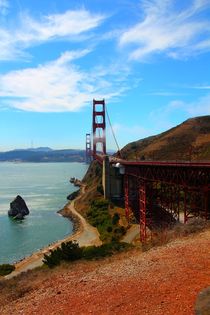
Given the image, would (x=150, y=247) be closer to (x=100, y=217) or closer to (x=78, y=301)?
(x=78, y=301)

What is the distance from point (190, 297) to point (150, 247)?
794 cm

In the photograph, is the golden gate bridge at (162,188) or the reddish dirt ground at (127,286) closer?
the reddish dirt ground at (127,286)

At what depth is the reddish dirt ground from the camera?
11.1 meters

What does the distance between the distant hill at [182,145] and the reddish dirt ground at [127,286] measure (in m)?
67.6

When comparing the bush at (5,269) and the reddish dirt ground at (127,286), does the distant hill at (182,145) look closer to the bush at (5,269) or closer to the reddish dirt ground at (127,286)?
the bush at (5,269)

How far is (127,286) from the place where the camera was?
12727 mm

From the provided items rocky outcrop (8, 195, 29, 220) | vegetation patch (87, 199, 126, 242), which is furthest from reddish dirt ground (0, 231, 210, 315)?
rocky outcrop (8, 195, 29, 220)

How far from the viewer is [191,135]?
123 meters

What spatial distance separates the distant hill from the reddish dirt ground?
6760 cm

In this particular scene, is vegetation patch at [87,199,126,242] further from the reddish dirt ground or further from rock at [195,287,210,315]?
rock at [195,287,210,315]

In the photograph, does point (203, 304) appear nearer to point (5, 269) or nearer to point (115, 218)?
point (5, 269)

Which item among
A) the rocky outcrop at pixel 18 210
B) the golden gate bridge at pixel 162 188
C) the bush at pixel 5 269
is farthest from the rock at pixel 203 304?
the rocky outcrop at pixel 18 210

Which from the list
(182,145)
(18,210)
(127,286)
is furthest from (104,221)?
(182,145)

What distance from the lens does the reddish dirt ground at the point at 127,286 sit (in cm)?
1107
